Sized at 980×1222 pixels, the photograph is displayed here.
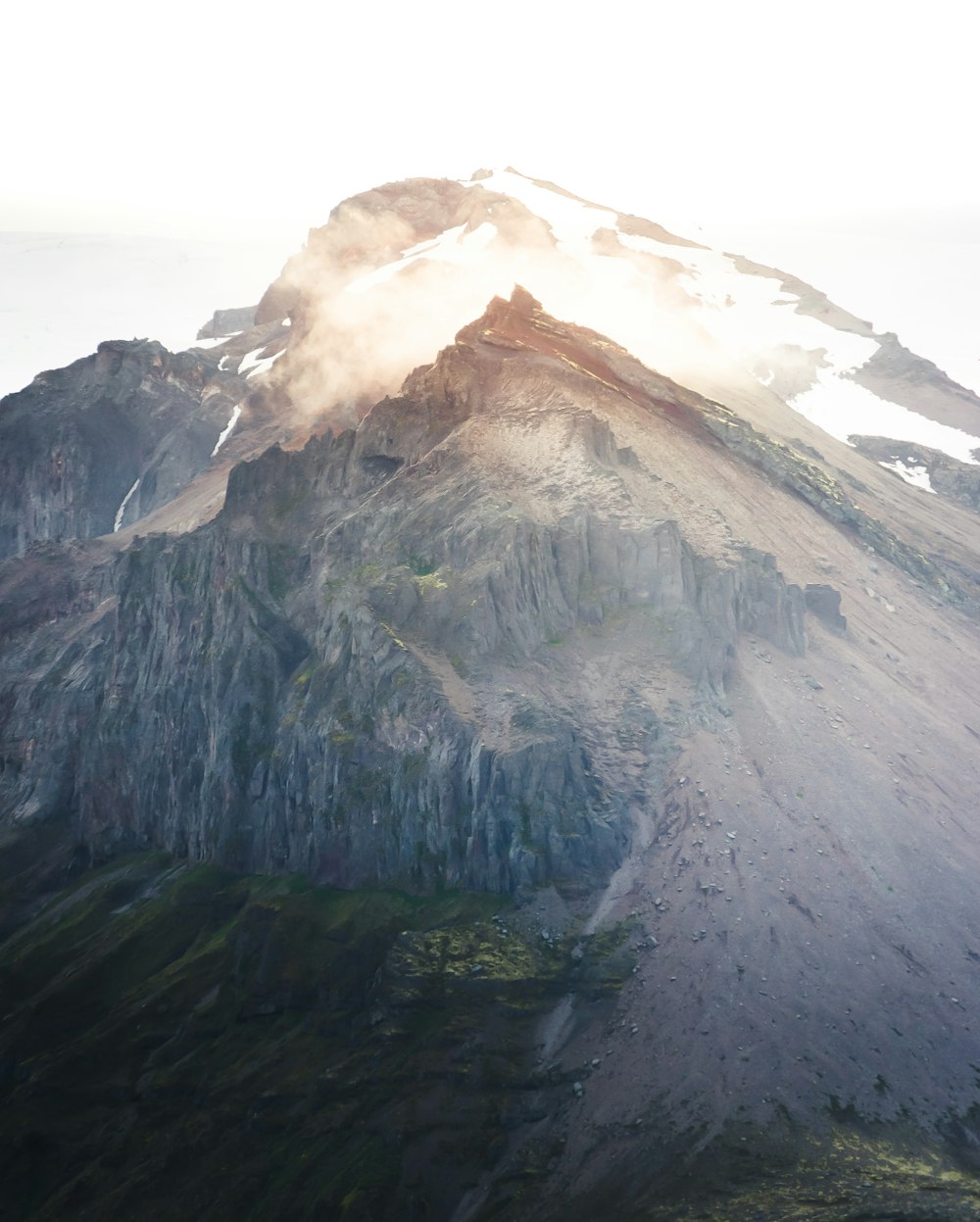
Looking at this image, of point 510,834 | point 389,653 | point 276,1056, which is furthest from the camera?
point 389,653

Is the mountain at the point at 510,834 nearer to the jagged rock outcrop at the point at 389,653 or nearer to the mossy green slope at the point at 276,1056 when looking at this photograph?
the mossy green slope at the point at 276,1056

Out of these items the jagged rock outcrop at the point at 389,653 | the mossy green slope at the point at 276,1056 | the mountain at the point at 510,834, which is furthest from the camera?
the jagged rock outcrop at the point at 389,653

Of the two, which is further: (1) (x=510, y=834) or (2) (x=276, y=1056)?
(1) (x=510, y=834)

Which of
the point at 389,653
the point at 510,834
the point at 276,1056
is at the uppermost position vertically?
the point at 389,653

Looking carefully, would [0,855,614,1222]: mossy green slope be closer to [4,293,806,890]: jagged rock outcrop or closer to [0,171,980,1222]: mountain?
[0,171,980,1222]: mountain

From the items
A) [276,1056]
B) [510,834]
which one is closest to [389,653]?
[510,834]

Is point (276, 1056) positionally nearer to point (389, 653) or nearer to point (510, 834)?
point (510, 834)

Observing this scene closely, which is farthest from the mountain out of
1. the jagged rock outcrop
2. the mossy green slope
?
the jagged rock outcrop

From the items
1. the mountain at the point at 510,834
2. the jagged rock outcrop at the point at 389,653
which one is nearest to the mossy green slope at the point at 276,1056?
the mountain at the point at 510,834

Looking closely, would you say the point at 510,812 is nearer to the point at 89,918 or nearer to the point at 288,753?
the point at 288,753
